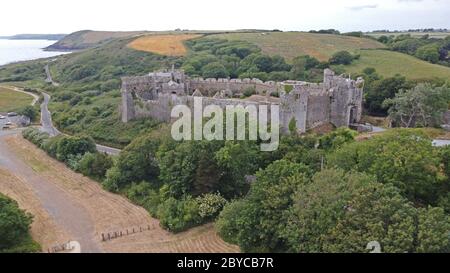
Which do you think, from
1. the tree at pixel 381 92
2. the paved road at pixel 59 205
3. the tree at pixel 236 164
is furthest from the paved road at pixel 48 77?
the tree at pixel 236 164

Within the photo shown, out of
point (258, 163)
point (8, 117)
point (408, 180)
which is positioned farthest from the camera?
point (8, 117)

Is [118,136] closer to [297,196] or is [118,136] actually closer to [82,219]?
[82,219]

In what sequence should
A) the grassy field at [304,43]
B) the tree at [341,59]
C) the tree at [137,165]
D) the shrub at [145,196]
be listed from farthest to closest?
the grassy field at [304,43], the tree at [341,59], the tree at [137,165], the shrub at [145,196]

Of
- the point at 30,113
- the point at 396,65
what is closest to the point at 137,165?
the point at 30,113

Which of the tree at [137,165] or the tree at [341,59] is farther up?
the tree at [341,59]

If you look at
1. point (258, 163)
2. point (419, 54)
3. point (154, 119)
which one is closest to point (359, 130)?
point (258, 163)

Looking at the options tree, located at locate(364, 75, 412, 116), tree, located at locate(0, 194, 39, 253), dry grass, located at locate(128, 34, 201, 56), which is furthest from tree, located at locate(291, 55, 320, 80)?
tree, located at locate(0, 194, 39, 253)

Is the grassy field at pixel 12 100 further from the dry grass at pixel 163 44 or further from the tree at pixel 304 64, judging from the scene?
the tree at pixel 304 64
